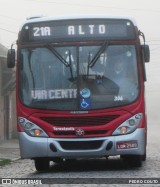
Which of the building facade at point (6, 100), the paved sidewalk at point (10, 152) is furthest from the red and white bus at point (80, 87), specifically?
the building facade at point (6, 100)

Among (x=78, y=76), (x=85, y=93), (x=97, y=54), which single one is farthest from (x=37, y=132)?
(x=97, y=54)

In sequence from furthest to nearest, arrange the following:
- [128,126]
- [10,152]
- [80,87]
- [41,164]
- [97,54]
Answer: [10,152] < [41,164] < [97,54] < [80,87] < [128,126]

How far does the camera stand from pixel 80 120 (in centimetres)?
1198

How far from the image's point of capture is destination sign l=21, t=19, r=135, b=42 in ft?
40.9

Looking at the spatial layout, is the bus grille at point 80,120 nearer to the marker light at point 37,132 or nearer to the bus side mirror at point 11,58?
the marker light at point 37,132

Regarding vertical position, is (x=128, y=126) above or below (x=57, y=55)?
below

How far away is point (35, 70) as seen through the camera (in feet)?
40.6

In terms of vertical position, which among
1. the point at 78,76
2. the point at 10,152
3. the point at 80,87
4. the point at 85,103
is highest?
the point at 78,76

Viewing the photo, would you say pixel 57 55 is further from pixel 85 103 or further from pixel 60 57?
pixel 85 103

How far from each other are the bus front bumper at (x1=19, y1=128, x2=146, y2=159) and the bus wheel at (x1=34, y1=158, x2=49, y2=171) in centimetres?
104

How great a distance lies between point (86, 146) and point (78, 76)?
157 centimetres

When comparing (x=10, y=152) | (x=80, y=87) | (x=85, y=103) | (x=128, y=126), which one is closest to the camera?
(x=128, y=126)

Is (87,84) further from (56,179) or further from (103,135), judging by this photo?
(56,179)

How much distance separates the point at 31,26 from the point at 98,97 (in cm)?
231
